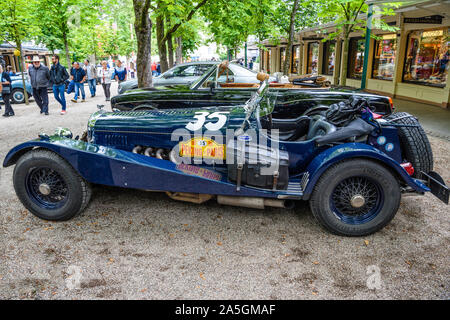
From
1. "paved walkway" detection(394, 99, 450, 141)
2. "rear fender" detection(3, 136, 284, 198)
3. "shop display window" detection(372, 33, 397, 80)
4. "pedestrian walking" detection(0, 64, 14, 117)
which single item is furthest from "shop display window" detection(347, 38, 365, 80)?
"rear fender" detection(3, 136, 284, 198)

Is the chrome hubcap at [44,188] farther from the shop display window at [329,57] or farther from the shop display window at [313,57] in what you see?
the shop display window at [313,57]

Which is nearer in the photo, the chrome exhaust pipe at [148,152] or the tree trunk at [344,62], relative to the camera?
the chrome exhaust pipe at [148,152]

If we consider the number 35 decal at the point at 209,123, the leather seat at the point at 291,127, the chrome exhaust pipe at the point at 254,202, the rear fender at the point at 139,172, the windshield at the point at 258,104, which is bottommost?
the chrome exhaust pipe at the point at 254,202

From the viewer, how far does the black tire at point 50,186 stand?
11.3 ft

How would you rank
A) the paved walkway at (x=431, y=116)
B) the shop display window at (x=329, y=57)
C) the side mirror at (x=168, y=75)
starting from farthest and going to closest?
the shop display window at (x=329, y=57) < the side mirror at (x=168, y=75) < the paved walkway at (x=431, y=116)

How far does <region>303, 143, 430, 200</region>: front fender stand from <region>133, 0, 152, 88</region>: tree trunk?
Answer: 5968 millimetres

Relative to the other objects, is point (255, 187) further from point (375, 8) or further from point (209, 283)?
point (375, 8)

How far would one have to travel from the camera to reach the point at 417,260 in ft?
9.71

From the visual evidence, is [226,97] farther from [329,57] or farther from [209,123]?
[329,57]

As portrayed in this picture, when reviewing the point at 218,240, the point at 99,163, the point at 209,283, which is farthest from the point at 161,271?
the point at 99,163

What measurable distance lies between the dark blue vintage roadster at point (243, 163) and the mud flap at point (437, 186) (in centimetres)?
1

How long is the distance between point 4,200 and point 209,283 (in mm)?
3186

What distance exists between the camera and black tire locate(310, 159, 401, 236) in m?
3.19

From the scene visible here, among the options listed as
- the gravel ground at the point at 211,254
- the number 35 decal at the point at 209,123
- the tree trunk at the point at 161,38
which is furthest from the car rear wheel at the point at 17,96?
the number 35 decal at the point at 209,123
